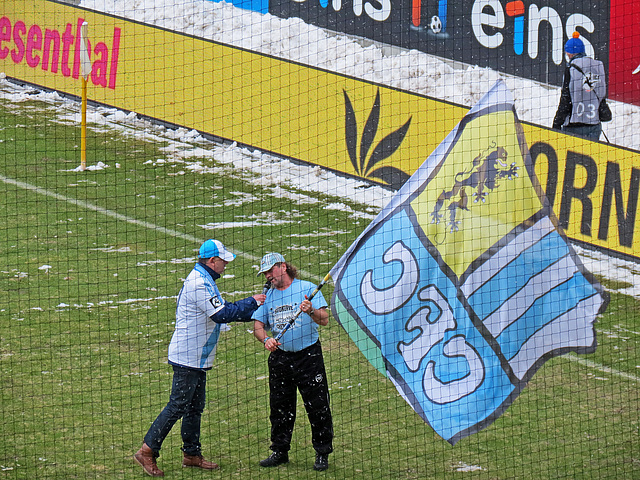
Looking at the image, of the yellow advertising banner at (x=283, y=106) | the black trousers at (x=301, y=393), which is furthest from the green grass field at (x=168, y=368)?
the yellow advertising banner at (x=283, y=106)

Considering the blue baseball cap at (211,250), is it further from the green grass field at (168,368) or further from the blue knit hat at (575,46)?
the blue knit hat at (575,46)

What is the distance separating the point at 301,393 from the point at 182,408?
0.90 meters

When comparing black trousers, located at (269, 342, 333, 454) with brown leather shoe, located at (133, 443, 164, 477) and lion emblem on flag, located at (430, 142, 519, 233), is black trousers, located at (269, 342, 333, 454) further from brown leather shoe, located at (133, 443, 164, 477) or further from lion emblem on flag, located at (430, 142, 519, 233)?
lion emblem on flag, located at (430, 142, 519, 233)

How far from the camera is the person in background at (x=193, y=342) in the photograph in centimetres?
767

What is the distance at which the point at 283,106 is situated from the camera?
53.7 ft

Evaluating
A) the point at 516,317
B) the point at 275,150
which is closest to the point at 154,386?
the point at 516,317

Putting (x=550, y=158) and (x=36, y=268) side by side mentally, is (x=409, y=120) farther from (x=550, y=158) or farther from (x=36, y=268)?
(x=36, y=268)

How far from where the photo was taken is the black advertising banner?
1780 centimetres

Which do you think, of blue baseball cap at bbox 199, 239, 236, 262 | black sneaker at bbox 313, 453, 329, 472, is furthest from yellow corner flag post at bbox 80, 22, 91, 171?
black sneaker at bbox 313, 453, 329, 472

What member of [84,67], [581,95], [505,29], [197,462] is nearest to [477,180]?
[197,462]

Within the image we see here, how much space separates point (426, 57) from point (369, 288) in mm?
12248

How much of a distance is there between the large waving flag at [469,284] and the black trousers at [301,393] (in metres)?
0.42

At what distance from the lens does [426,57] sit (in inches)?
766

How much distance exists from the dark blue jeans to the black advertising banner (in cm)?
1204
